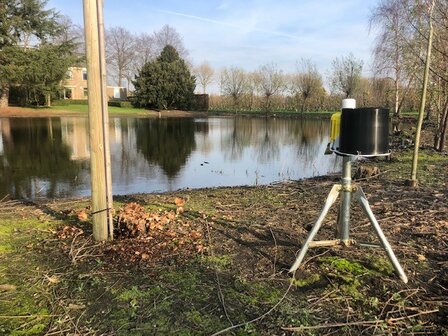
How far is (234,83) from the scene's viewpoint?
6266 cm

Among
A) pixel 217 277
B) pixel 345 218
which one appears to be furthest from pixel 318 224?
pixel 217 277

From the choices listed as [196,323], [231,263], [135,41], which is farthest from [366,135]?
[135,41]

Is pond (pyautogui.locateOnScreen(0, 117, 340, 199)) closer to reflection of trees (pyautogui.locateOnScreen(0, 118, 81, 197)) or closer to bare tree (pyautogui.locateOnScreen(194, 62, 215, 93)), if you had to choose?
reflection of trees (pyautogui.locateOnScreen(0, 118, 81, 197))

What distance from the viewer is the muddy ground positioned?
262 cm

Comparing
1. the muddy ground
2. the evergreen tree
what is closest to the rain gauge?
the muddy ground

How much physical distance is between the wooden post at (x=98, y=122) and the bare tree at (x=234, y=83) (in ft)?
195

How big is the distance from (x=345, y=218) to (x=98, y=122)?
260 cm

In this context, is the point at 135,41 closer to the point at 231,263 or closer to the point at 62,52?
the point at 62,52

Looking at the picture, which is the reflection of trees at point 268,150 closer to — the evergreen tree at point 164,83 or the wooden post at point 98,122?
the wooden post at point 98,122

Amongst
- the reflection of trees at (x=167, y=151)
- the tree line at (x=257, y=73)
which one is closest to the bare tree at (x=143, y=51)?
the tree line at (x=257, y=73)

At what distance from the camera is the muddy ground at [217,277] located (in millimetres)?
2623

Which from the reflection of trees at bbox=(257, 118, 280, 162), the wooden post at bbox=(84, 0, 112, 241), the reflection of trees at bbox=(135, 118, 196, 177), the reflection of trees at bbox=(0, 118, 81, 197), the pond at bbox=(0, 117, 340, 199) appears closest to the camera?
the wooden post at bbox=(84, 0, 112, 241)

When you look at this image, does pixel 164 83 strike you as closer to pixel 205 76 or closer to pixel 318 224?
pixel 205 76

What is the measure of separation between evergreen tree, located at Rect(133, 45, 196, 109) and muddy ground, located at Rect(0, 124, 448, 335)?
159 feet
